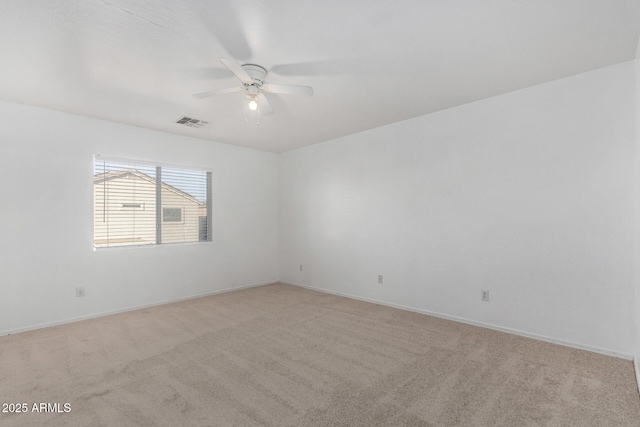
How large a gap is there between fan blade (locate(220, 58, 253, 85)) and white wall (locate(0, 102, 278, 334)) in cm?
271

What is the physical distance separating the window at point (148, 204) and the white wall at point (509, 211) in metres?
2.38

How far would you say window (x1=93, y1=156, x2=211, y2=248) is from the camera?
4.15 m

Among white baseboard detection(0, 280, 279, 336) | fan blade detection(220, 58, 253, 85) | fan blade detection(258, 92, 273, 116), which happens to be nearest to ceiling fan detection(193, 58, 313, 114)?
fan blade detection(220, 58, 253, 85)

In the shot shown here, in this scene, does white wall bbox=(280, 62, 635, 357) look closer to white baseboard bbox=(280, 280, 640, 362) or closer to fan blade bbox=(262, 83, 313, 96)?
white baseboard bbox=(280, 280, 640, 362)

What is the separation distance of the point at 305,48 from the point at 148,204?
3478 mm

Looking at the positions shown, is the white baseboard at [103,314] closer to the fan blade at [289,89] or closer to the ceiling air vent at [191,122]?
the ceiling air vent at [191,122]

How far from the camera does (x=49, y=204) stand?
3699mm

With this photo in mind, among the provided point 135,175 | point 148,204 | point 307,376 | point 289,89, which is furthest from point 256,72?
point 148,204

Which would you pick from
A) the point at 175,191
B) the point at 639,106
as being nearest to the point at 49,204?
the point at 175,191

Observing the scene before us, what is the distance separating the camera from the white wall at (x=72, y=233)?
3484mm

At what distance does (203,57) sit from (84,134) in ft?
8.35

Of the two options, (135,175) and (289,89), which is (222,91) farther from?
(135,175)

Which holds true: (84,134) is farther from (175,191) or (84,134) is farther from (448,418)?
(448,418)

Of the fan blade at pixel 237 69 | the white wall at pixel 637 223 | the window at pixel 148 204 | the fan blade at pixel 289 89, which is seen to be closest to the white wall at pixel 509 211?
the white wall at pixel 637 223
